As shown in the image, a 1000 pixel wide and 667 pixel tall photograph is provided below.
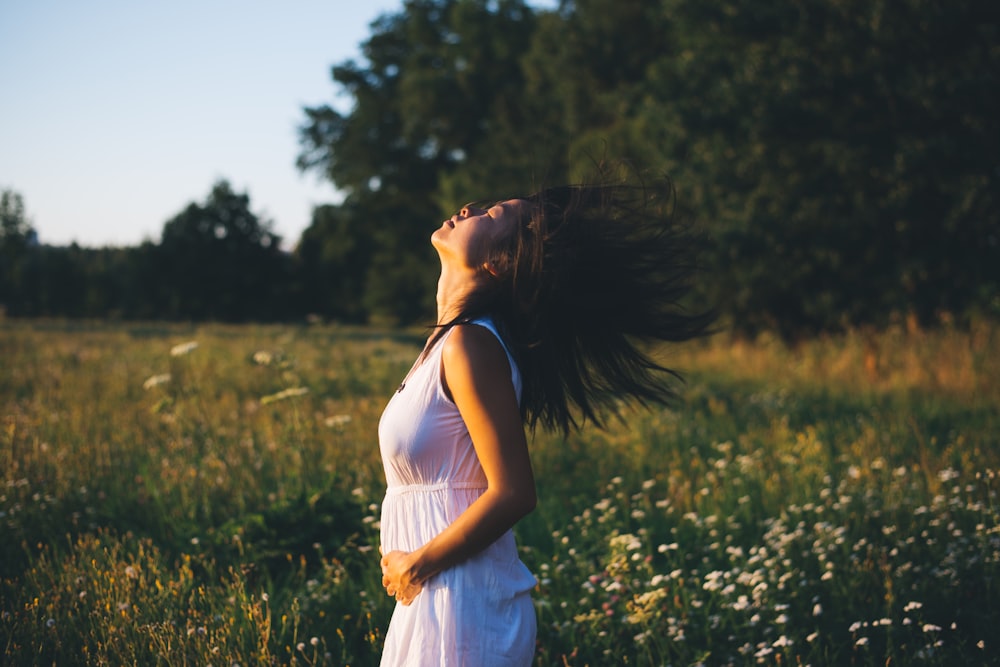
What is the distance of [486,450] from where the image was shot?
1923 mm

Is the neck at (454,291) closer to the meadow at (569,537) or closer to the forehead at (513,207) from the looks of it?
the forehead at (513,207)

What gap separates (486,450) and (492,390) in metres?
0.15

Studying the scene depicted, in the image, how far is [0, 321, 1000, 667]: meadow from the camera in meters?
3.21

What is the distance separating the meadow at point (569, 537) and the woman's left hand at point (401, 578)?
954mm

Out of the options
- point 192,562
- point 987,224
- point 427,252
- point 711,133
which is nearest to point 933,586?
point 192,562

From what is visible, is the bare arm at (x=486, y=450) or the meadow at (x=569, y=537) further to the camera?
the meadow at (x=569, y=537)

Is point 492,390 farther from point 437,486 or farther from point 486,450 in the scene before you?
point 437,486

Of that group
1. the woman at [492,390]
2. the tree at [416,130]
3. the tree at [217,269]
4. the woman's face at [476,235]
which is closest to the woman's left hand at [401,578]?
the woman at [492,390]

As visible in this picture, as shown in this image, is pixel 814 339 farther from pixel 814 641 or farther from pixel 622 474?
pixel 814 641

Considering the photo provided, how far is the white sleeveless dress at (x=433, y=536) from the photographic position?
6.33ft

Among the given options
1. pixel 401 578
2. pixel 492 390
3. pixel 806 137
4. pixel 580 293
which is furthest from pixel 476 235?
pixel 806 137

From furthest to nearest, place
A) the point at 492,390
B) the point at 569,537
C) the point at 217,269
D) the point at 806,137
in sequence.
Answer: the point at 217,269
the point at 806,137
the point at 569,537
the point at 492,390

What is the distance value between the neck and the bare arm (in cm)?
31

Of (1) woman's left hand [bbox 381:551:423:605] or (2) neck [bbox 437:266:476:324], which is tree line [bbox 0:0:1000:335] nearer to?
(2) neck [bbox 437:266:476:324]
